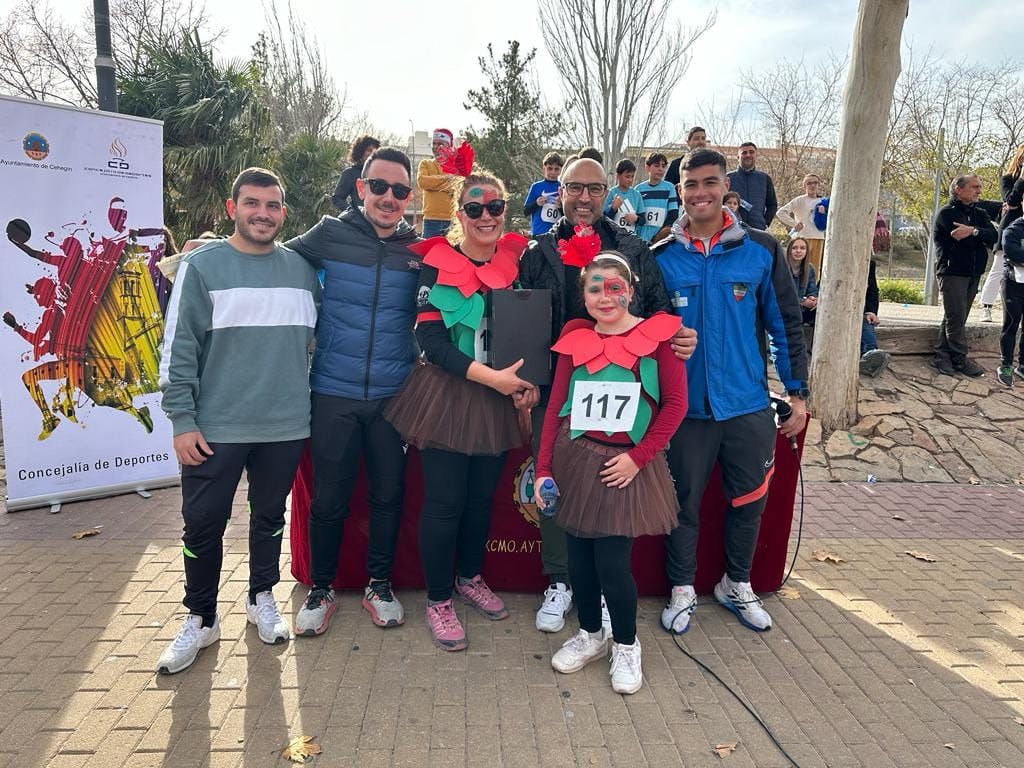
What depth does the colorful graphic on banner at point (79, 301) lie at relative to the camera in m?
4.68

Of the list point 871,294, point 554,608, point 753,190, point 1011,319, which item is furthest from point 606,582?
point 753,190

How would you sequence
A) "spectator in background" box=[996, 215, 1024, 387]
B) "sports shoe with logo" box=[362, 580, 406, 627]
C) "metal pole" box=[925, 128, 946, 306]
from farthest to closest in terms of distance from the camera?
"metal pole" box=[925, 128, 946, 306] < "spectator in background" box=[996, 215, 1024, 387] < "sports shoe with logo" box=[362, 580, 406, 627]

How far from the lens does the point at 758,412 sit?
3.32 metres

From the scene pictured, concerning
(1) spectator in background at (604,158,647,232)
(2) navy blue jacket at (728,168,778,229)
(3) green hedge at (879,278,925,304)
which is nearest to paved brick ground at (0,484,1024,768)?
(1) spectator in background at (604,158,647,232)

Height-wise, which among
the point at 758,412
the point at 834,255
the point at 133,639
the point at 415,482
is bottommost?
the point at 133,639

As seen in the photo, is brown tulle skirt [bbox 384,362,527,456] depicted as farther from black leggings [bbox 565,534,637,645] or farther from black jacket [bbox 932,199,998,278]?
black jacket [bbox 932,199,998,278]

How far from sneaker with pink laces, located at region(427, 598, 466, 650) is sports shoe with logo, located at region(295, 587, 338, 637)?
515 millimetres

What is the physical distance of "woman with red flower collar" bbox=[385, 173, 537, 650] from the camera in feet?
9.73

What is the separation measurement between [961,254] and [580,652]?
686 centimetres

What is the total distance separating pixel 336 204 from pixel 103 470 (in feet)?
9.29

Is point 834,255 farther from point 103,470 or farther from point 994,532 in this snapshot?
point 103,470

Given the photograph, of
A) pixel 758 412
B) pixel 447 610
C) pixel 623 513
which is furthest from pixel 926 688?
pixel 447 610

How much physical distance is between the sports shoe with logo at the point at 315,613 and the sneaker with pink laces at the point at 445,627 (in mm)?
515

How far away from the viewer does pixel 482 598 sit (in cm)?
355
